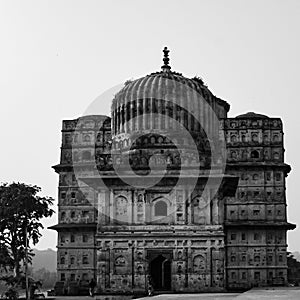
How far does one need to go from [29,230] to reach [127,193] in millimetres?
6934

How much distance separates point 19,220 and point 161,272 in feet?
33.7

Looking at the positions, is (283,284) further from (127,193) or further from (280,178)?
(127,193)

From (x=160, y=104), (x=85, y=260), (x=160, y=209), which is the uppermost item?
(x=160, y=104)

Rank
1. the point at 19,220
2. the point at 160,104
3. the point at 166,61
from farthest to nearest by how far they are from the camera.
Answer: the point at 166,61 < the point at 160,104 < the point at 19,220

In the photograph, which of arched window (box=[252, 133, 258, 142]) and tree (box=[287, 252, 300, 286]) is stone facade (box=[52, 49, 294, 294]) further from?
tree (box=[287, 252, 300, 286])

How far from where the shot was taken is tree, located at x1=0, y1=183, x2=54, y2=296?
4844cm

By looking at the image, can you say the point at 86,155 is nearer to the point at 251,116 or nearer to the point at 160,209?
the point at 251,116

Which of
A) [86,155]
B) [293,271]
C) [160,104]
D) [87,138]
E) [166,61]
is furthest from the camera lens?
[293,271]

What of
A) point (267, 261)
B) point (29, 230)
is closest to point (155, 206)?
point (29, 230)

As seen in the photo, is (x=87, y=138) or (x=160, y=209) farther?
(x=87, y=138)

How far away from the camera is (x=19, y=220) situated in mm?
49031

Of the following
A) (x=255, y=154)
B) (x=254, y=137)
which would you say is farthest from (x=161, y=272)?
(x=254, y=137)

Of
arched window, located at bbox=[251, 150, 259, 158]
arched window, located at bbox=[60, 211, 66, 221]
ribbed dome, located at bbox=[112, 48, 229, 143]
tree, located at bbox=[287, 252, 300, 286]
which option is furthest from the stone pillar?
tree, located at bbox=[287, 252, 300, 286]

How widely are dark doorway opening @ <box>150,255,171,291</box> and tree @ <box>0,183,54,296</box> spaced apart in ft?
26.0
